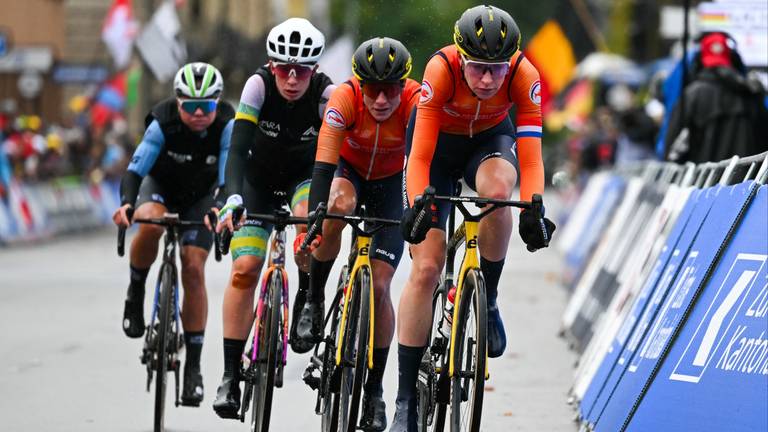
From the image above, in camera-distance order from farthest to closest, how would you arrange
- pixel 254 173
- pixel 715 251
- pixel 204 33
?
pixel 204 33 < pixel 254 173 < pixel 715 251

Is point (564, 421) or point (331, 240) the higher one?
point (331, 240)

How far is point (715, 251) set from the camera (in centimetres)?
670

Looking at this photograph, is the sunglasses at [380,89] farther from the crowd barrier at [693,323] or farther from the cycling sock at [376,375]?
the crowd barrier at [693,323]

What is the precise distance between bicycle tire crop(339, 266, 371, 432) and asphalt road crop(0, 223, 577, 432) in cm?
135

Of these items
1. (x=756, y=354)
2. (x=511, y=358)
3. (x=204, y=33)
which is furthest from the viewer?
(x=204, y=33)

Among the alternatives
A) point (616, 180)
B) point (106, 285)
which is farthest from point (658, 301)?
point (106, 285)

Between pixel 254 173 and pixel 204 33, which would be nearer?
pixel 254 173

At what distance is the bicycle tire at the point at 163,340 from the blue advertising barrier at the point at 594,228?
24.4 feet

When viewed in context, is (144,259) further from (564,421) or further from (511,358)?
(511,358)

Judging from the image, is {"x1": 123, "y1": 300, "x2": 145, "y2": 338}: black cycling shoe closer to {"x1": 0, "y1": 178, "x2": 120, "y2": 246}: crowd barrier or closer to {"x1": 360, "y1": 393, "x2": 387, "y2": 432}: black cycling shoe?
{"x1": 360, "y1": 393, "x2": 387, "y2": 432}: black cycling shoe

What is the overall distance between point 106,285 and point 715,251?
12.3 metres

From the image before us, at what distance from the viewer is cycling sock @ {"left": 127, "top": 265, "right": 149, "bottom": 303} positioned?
9.39 meters

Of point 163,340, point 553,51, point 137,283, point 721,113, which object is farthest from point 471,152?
point 553,51

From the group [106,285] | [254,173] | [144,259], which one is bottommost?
[106,285]
